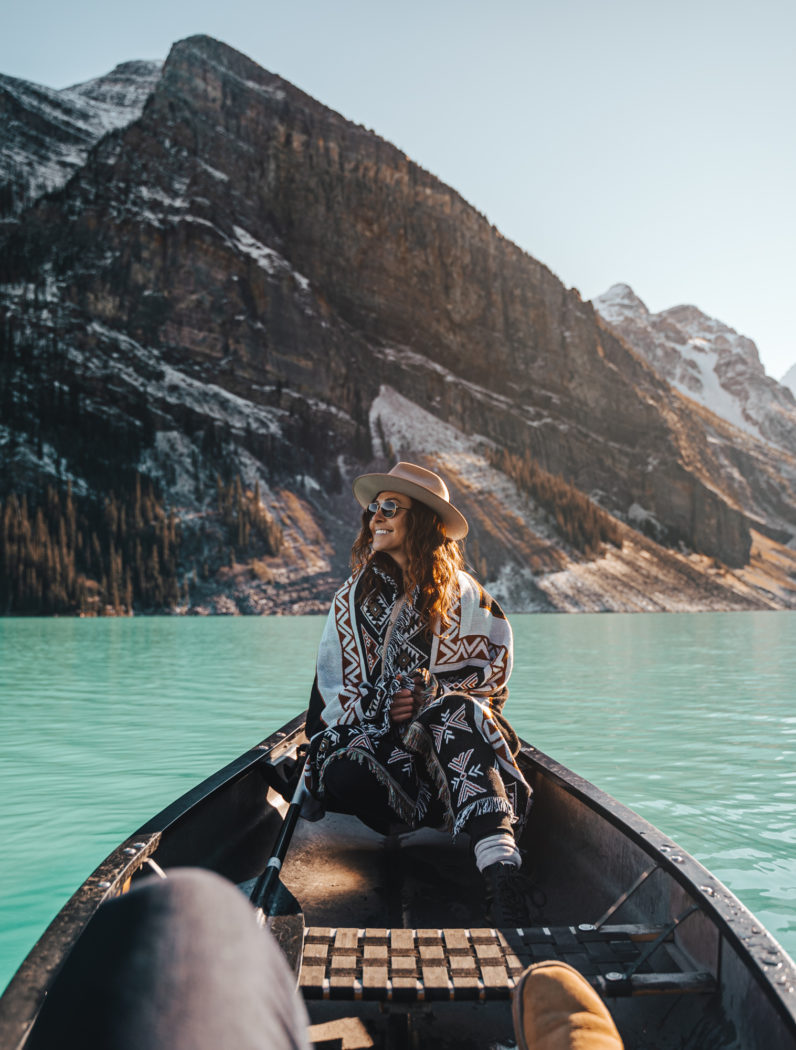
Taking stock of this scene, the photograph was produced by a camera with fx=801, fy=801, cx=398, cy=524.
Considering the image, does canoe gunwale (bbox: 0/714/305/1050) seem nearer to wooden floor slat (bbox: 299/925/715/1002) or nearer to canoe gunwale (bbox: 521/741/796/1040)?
wooden floor slat (bbox: 299/925/715/1002)

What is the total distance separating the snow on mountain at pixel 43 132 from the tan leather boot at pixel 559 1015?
9376 centimetres

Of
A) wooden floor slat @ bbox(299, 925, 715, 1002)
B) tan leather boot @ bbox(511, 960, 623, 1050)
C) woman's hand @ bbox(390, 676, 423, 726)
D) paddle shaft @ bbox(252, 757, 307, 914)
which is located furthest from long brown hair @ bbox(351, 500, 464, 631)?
tan leather boot @ bbox(511, 960, 623, 1050)

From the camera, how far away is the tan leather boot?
4.76ft

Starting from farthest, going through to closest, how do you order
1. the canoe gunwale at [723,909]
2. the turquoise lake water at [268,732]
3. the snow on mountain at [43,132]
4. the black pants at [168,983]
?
1. the snow on mountain at [43,132]
2. the turquoise lake water at [268,732]
3. the canoe gunwale at [723,909]
4. the black pants at [168,983]

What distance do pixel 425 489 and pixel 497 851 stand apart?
190cm

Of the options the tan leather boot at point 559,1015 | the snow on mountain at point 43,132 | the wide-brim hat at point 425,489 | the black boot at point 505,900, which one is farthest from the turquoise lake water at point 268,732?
the snow on mountain at point 43,132

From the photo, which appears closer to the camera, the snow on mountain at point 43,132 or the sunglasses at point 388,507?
the sunglasses at point 388,507

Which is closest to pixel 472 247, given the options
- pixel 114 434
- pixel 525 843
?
pixel 114 434

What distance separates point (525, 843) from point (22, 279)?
3258 inches

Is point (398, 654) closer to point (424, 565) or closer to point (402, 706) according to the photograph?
point (402, 706)

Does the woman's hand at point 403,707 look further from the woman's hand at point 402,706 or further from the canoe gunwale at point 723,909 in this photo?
the canoe gunwale at point 723,909

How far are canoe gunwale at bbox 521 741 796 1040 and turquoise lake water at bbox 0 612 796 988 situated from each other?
245 cm

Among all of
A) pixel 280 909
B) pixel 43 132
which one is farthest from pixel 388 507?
pixel 43 132

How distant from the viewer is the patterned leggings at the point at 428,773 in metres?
3.28
